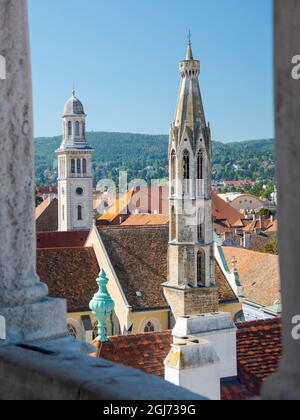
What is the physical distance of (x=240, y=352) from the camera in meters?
9.73

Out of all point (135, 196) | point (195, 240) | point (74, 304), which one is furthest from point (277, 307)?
point (135, 196)

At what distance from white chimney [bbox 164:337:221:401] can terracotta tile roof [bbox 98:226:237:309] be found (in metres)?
21.2

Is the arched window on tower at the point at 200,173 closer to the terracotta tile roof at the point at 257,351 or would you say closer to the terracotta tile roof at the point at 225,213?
the terracotta tile roof at the point at 257,351

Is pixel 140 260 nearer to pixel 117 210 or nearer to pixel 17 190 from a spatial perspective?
pixel 17 190

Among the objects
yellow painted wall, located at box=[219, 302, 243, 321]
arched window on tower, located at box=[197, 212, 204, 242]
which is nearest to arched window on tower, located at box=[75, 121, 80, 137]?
arched window on tower, located at box=[197, 212, 204, 242]

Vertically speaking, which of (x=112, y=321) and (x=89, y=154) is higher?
(x=89, y=154)

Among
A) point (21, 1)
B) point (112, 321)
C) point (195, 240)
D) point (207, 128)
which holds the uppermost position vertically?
point (207, 128)

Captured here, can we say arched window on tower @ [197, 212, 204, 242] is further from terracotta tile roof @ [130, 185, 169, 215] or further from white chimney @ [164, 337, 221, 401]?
terracotta tile roof @ [130, 185, 169, 215]

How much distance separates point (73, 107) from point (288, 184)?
53113 mm

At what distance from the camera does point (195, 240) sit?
2994cm

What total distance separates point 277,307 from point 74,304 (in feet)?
25.4

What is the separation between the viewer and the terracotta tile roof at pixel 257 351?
29.3 feet

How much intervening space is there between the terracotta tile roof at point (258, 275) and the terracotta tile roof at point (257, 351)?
56.4ft
